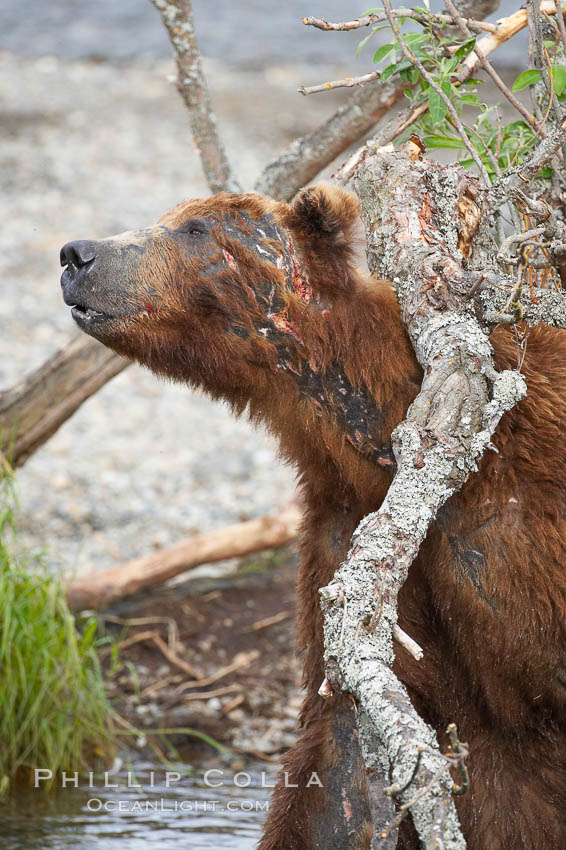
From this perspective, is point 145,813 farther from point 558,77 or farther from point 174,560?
point 558,77

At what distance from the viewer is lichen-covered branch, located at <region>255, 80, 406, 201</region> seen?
5.45 m

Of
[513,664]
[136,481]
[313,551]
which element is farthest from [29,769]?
[136,481]

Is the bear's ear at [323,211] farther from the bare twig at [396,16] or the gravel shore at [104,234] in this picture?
the gravel shore at [104,234]

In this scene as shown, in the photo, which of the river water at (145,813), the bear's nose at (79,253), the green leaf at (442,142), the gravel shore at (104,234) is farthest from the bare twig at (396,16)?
the river water at (145,813)

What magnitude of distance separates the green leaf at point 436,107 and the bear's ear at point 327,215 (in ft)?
1.33

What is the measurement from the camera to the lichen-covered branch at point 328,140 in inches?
214

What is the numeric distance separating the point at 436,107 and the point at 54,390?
104 inches

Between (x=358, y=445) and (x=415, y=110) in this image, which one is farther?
(x=415, y=110)

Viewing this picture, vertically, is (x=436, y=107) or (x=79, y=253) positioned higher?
(x=436, y=107)

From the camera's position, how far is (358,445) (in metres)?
3.51

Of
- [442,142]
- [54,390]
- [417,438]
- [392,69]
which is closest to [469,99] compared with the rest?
[442,142]

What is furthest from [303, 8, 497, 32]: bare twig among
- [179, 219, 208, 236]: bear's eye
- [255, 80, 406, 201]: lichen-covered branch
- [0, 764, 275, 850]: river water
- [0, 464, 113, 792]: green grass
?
[0, 764, 275, 850]: river water

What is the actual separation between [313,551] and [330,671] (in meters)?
1.24

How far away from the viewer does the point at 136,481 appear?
31.1 ft
